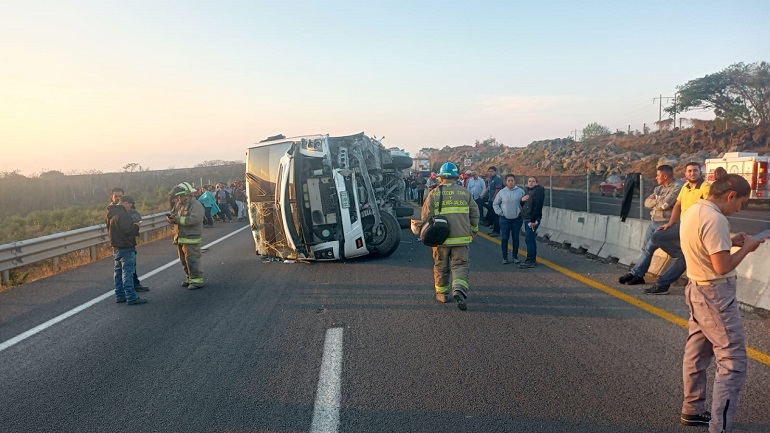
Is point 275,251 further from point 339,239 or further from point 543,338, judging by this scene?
point 543,338

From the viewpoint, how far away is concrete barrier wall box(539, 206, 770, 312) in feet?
21.1

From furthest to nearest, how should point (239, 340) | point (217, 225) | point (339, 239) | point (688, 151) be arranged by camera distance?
point (688, 151) < point (217, 225) < point (339, 239) < point (239, 340)

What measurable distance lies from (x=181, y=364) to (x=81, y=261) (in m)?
9.33

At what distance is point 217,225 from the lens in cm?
2266

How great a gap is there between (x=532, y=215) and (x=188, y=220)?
593cm

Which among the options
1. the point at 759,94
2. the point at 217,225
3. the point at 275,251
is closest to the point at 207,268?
the point at 275,251

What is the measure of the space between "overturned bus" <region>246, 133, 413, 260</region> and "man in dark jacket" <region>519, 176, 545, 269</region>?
2.72 metres

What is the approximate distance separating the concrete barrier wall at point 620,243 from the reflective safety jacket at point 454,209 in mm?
3224

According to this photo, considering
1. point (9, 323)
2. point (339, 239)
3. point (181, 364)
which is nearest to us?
point (181, 364)

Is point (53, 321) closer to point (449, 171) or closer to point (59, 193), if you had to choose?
point (449, 171)

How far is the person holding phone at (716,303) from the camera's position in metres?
3.43

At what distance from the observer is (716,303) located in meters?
3.55

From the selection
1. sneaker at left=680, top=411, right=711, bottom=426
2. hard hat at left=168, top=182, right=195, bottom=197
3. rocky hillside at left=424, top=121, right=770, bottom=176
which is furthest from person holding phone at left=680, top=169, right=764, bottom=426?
rocky hillside at left=424, top=121, right=770, bottom=176

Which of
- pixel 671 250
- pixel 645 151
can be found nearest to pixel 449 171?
pixel 671 250
